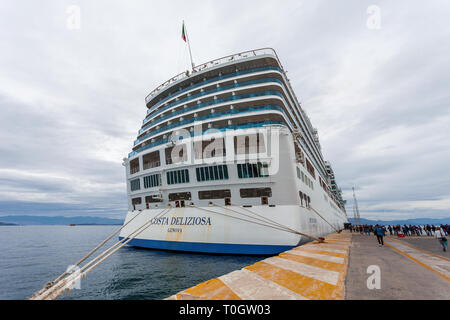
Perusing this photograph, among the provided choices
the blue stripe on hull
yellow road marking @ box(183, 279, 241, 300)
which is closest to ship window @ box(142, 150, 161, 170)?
the blue stripe on hull

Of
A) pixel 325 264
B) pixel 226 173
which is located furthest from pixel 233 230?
pixel 325 264

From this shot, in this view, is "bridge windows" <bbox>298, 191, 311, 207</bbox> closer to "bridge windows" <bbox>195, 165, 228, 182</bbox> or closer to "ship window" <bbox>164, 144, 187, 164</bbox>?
"bridge windows" <bbox>195, 165, 228, 182</bbox>

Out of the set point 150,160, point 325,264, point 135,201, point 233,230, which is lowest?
point 233,230

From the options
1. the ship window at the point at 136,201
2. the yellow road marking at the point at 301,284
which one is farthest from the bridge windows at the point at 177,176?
the yellow road marking at the point at 301,284

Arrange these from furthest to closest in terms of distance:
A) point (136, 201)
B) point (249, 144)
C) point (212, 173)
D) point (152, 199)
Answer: point (136, 201) < point (152, 199) < point (212, 173) < point (249, 144)

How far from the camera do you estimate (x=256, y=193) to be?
1681 centimetres

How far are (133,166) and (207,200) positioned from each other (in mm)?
12210

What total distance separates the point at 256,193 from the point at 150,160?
1305 cm

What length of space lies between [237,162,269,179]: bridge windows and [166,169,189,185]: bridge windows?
5.15m

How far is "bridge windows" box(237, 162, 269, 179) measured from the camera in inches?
660

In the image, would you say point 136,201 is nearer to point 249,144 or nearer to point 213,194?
→ point 213,194

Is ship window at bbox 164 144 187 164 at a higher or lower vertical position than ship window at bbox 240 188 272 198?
higher

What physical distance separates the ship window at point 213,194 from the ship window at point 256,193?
4.47ft

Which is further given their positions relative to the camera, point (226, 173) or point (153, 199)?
point (153, 199)
